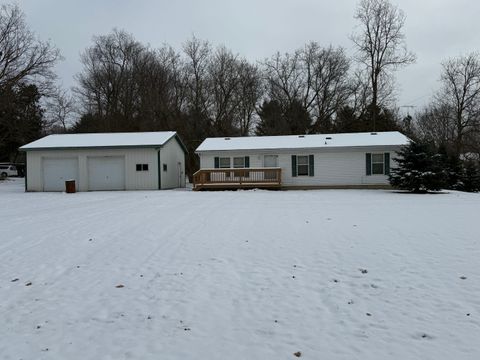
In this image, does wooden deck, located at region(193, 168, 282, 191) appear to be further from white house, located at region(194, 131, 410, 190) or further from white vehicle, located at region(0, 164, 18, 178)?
white vehicle, located at region(0, 164, 18, 178)

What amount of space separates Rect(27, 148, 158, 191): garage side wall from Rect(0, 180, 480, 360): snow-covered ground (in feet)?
48.0

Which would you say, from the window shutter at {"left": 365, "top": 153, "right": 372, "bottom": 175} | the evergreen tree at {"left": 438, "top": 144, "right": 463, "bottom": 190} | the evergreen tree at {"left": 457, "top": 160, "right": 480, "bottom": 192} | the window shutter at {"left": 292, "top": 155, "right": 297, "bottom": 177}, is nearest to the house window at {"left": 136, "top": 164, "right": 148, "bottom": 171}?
the window shutter at {"left": 292, "top": 155, "right": 297, "bottom": 177}

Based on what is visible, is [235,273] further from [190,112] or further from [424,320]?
[190,112]

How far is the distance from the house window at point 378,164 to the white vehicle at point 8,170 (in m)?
35.8

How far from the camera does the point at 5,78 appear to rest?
2931 centimetres

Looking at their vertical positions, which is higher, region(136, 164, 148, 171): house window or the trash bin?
region(136, 164, 148, 171): house window

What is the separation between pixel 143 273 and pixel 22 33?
3138 centimetres

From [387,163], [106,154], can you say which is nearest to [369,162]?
[387,163]

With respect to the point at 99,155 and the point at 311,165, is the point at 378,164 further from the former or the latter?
the point at 99,155

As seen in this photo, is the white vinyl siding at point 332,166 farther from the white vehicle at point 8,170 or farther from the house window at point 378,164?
the white vehicle at point 8,170

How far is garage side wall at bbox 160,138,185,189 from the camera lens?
24.6m

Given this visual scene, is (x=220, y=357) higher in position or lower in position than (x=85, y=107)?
lower

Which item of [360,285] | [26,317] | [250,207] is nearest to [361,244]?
[360,285]

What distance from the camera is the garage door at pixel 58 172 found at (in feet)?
78.9
